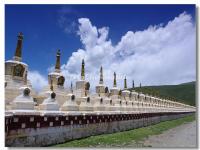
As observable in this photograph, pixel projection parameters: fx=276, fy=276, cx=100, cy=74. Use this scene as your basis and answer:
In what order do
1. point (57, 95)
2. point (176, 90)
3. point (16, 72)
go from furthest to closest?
point (176, 90) < point (57, 95) < point (16, 72)

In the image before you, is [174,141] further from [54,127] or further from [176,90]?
[176,90]

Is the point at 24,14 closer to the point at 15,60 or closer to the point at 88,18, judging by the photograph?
the point at 88,18

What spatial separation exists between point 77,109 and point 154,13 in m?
4.07

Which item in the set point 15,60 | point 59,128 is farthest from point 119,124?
point 15,60

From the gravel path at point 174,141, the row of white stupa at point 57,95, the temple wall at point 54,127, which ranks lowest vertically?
the gravel path at point 174,141

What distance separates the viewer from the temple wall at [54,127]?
639cm

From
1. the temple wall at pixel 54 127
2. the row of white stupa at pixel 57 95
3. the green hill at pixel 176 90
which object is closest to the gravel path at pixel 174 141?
the green hill at pixel 176 90

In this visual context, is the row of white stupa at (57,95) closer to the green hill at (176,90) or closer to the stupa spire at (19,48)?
the stupa spire at (19,48)

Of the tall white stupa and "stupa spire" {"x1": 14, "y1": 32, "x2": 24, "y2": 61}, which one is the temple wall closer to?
the tall white stupa

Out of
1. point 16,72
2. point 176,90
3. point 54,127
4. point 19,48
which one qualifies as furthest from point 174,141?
point 176,90

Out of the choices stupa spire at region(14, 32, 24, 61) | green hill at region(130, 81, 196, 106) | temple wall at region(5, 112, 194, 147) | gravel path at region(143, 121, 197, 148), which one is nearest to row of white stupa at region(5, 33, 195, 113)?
stupa spire at region(14, 32, 24, 61)

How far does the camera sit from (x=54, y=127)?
24.8ft

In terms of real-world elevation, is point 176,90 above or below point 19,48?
below

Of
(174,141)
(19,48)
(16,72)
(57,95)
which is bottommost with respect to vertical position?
(174,141)
